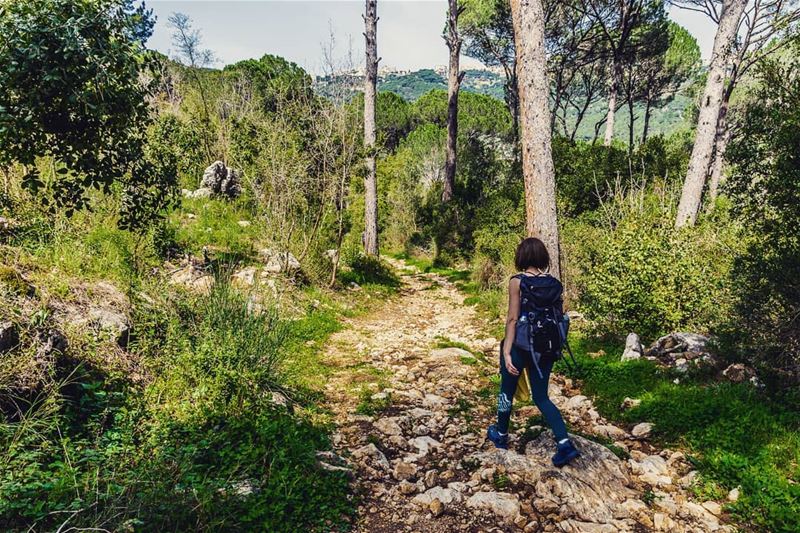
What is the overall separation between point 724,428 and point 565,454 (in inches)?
65.0

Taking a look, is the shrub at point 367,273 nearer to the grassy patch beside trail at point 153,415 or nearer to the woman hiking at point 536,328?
the grassy patch beside trail at point 153,415

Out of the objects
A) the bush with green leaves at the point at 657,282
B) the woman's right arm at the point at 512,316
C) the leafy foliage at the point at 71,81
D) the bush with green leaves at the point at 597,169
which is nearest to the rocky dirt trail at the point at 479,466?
the woman's right arm at the point at 512,316

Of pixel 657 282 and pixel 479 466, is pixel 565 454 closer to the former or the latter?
pixel 479 466

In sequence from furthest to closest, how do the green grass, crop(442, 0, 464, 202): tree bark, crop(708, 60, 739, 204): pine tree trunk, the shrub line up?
crop(442, 0, 464, 202): tree bark < the green grass < crop(708, 60, 739, 204): pine tree trunk < the shrub

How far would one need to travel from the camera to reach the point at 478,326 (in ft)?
25.6

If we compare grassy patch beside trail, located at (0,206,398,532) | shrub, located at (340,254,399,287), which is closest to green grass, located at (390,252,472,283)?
shrub, located at (340,254,399,287)

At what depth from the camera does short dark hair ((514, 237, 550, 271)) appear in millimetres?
3234

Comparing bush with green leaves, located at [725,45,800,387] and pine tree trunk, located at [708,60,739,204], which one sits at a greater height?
pine tree trunk, located at [708,60,739,204]

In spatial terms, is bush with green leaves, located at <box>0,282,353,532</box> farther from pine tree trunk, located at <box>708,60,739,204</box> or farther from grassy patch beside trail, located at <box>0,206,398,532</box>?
pine tree trunk, located at <box>708,60,739,204</box>

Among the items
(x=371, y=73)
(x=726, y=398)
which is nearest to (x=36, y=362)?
(x=726, y=398)

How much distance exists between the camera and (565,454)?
3.15 metres

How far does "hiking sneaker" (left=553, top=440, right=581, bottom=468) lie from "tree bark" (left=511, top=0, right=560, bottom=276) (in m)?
2.98

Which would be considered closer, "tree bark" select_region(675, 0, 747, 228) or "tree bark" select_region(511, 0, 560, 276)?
"tree bark" select_region(511, 0, 560, 276)

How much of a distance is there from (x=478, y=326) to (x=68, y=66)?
264 inches
